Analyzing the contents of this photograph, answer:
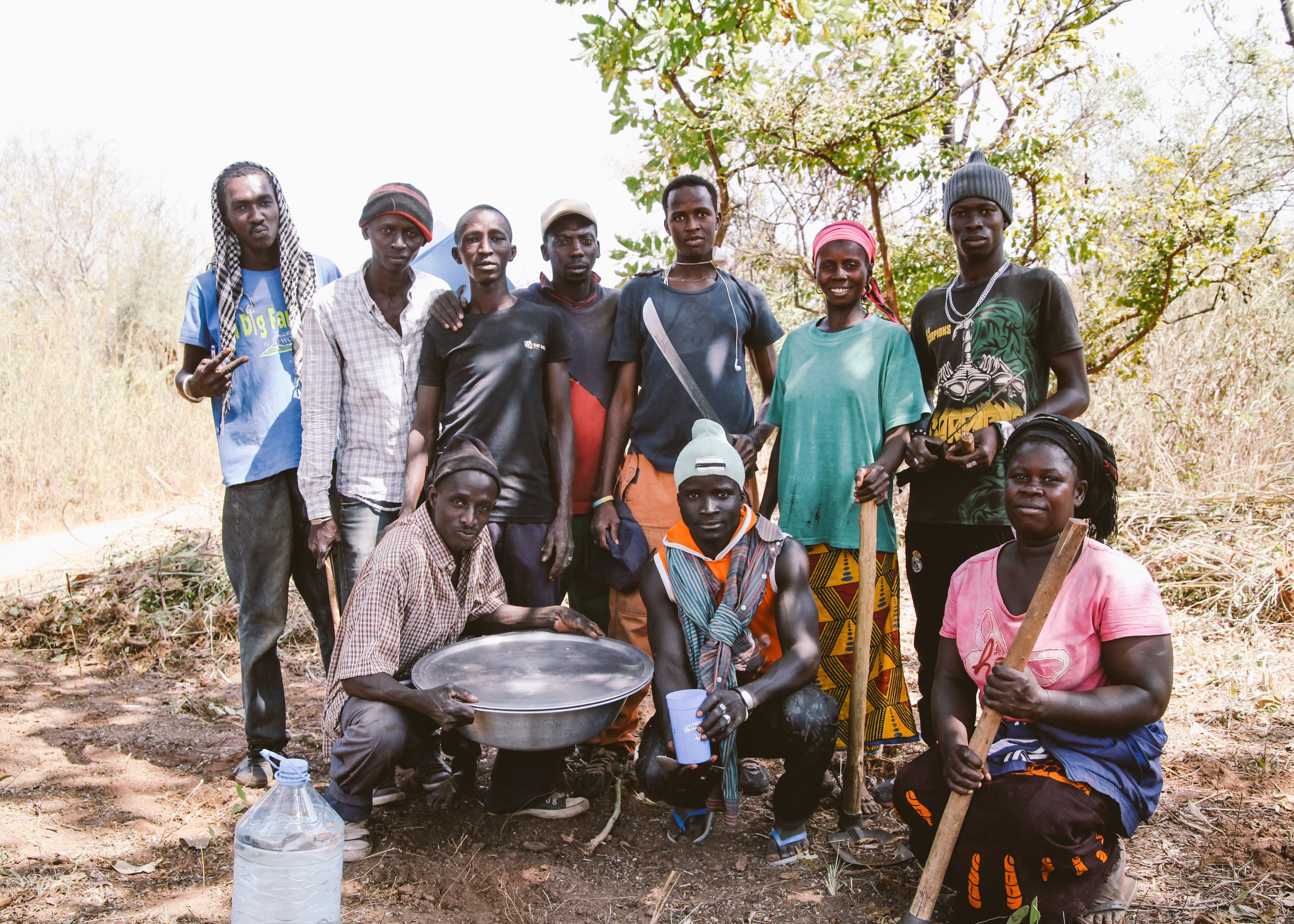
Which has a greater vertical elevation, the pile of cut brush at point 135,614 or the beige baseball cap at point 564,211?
the beige baseball cap at point 564,211

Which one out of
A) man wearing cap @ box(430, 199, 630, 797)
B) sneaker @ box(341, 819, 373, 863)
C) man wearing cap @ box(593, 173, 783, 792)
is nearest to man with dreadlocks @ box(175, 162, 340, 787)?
sneaker @ box(341, 819, 373, 863)

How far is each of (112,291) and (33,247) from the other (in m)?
4.95

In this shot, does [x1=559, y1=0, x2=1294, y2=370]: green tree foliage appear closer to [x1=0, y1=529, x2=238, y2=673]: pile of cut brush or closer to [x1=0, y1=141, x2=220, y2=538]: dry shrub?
[x1=0, y1=529, x2=238, y2=673]: pile of cut brush

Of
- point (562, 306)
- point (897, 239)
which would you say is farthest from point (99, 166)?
point (562, 306)

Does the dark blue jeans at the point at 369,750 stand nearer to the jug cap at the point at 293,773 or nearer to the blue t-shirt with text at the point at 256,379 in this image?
the jug cap at the point at 293,773

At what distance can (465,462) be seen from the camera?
2.97 metres

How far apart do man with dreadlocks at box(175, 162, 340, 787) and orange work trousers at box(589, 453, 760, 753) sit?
1.23 metres

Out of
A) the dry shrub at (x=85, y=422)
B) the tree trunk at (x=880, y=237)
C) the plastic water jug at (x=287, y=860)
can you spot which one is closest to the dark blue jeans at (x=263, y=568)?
the plastic water jug at (x=287, y=860)

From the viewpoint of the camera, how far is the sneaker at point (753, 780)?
11.0 ft

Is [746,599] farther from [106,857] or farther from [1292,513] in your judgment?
[1292,513]

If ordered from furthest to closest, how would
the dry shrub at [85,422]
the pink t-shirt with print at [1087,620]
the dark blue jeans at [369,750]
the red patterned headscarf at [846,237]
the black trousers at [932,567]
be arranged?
the dry shrub at [85,422], the red patterned headscarf at [846,237], the black trousers at [932,567], the dark blue jeans at [369,750], the pink t-shirt with print at [1087,620]

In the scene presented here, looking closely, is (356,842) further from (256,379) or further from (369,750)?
(256,379)

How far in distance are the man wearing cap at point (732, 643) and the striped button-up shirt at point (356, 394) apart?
1.09 metres

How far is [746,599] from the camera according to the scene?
291cm
